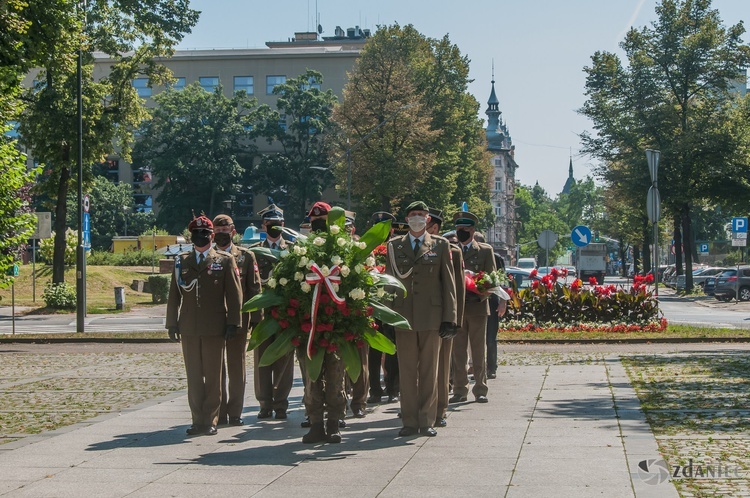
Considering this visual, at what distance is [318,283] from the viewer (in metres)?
9.23

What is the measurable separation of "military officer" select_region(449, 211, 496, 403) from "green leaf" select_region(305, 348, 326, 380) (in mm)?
3333

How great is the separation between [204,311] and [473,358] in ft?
12.0

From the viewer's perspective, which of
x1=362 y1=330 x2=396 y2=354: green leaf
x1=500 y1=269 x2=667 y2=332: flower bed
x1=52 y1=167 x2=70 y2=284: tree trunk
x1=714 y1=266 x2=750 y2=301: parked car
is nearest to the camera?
x1=362 y1=330 x2=396 y2=354: green leaf

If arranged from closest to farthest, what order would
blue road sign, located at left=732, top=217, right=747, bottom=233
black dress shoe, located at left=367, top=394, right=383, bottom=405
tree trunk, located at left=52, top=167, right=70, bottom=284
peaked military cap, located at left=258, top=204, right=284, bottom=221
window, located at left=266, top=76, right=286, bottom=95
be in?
peaked military cap, located at left=258, top=204, right=284, bottom=221
black dress shoe, located at left=367, top=394, right=383, bottom=405
tree trunk, located at left=52, top=167, right=70, bottom=284
blue road sign, located at left=732, top=217, right=747, bottom=233
window, located at left=266, top=76, right=286, bottom=95

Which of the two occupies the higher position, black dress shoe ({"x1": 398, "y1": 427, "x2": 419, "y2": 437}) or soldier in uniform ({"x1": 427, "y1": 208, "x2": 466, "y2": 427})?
soldier in uniform ({"x1": 427, "y1": 208, "x2": 466, "y2": 427})

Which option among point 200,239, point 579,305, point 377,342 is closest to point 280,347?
point 377,342

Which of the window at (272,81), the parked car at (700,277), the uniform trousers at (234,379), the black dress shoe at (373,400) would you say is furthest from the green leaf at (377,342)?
the window at (272,81)

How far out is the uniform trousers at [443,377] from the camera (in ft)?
34.1

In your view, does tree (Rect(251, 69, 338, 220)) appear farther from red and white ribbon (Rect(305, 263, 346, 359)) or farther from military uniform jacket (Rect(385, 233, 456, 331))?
red and white ribbon (Rect(305, 263, 346, 359))

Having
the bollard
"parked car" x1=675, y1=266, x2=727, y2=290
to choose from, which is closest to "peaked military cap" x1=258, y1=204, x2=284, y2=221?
the bollard

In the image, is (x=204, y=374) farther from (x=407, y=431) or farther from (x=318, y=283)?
(x=407, y=431)

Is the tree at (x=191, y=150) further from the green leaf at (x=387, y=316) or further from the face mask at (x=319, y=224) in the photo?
the green leaf at (x=387, y=316)

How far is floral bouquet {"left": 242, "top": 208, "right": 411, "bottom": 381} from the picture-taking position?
30.4 ft

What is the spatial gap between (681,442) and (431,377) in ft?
7.48
